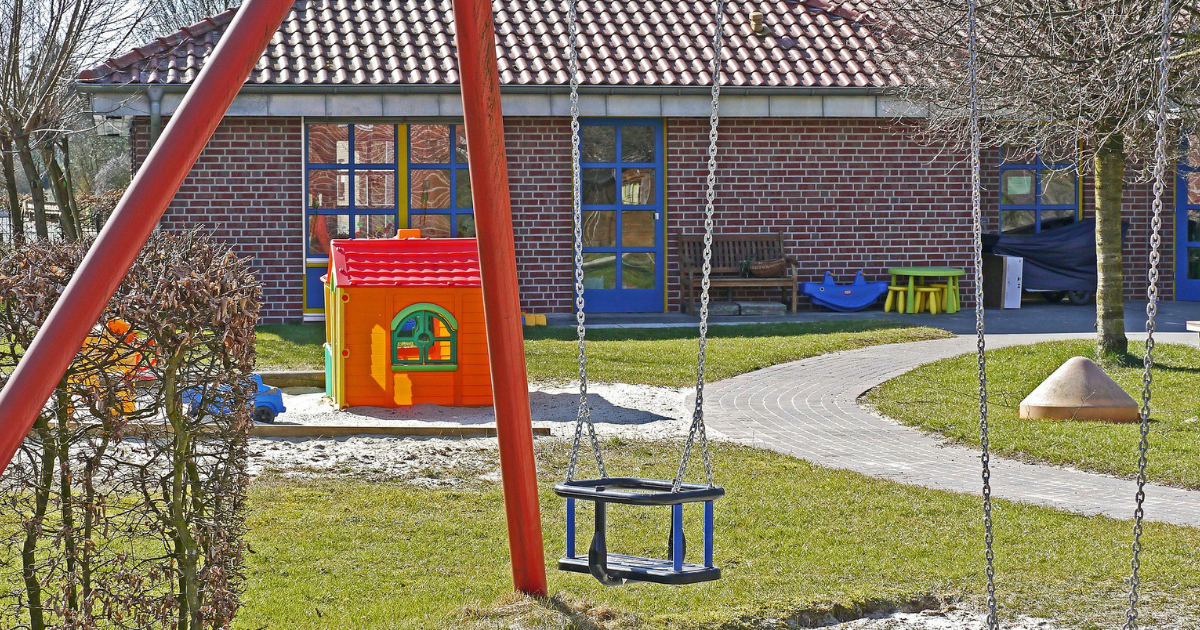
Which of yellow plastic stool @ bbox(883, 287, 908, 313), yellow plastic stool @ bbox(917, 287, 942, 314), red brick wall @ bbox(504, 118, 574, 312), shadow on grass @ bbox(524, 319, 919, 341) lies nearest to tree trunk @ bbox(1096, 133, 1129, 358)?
shadow on grass @ bbox(524, 319, 919, 341)

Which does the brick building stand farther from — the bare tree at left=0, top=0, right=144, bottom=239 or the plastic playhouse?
the plastic playhouse

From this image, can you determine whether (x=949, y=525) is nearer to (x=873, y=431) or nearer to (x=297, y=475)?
(x=873, y=431)

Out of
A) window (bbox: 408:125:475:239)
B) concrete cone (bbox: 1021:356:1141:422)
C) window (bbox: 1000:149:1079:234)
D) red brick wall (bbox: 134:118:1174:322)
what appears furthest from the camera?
window (bbox: 1000:149:1079:234)

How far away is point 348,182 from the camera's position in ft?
52.9

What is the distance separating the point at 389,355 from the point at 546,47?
321 inches

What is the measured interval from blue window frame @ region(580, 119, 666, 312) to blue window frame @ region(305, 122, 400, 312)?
2.65 metres

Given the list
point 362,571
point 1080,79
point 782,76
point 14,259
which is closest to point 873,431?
point 1080,79

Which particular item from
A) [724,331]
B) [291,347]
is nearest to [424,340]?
[291,347]

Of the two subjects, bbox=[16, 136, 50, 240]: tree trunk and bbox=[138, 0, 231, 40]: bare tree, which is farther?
bbox=[138, 0, 231, 40]: bare tree

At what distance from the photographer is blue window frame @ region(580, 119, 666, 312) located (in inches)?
659

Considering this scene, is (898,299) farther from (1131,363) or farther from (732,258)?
(1131,363)

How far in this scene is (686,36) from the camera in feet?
57.1

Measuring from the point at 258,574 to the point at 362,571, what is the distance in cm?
43

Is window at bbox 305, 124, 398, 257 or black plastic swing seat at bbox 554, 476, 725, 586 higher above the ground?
window at bbox 305, 124, 398, 257
